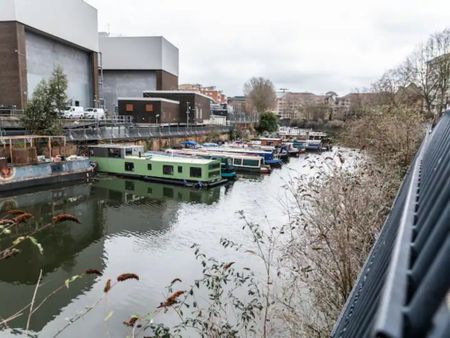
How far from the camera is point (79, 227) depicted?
15.2 meters

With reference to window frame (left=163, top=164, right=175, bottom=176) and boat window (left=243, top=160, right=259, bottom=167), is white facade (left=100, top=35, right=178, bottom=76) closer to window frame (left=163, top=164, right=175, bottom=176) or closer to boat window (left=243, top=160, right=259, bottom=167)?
boat window (left=243, top=160, right=259, bottom=167)

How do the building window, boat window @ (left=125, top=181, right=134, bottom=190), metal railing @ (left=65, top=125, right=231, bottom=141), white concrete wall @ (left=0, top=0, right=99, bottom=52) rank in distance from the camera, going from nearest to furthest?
the building window, boat window @ (left=125, top=181, right=134, bottom=190), metal railing @ (left=65, top=125, right=231, bottom=141), white concrete wall @ (left=0, top=0, right=99, bottom=52)

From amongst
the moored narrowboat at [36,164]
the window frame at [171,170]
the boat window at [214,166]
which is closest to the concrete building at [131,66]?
the moored narrowboat at [36,164]

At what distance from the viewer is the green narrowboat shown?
23438 millimetres

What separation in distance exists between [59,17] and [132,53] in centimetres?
1723

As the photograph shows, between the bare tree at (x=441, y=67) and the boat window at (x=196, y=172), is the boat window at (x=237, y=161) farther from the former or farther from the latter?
the bare tree at (x=441, y=67)

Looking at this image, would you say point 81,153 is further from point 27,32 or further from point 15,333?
point 15,333

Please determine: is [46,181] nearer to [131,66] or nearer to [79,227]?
[79,227]

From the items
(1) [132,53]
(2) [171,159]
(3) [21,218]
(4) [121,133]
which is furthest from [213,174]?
(1) [132,53]

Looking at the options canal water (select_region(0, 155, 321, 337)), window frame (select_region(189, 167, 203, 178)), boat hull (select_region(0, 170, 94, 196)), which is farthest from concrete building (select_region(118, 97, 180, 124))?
window frame (select_region(189, 167, 203, 178))

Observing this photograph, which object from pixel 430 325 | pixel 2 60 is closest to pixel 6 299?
pixel 430 325

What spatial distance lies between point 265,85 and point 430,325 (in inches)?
3203

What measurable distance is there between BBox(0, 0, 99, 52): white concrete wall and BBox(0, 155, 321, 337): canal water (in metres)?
18.6

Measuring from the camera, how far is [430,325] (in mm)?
651
